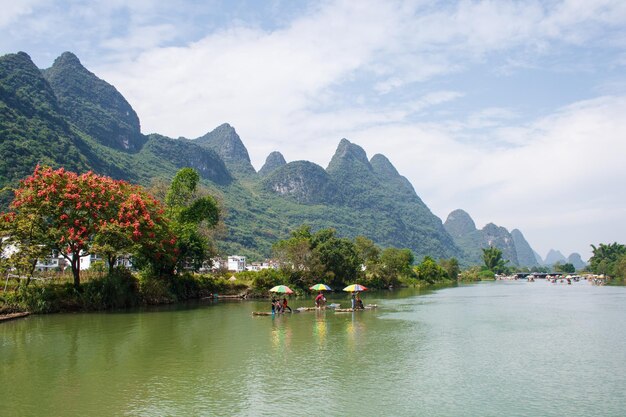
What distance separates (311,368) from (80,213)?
2539cm

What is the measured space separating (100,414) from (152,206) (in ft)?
102

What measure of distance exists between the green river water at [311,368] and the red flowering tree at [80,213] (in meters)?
6.41

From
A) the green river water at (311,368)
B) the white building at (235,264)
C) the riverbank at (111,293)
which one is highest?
the white building at (235,264)

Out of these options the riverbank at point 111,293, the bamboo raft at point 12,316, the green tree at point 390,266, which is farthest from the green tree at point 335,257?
the bamboo raft at point 12,316

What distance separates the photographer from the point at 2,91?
119 metres

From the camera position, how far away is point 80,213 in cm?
3528

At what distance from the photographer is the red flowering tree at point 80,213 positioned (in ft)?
110

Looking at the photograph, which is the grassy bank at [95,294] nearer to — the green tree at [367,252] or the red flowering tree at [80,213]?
the red flowering tree at [80,213]

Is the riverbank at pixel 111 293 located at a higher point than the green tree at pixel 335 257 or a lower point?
lower

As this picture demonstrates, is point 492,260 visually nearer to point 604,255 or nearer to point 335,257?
point 604,255

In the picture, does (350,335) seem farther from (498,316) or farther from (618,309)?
(618,309)

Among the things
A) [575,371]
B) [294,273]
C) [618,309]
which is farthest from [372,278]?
[575,371]

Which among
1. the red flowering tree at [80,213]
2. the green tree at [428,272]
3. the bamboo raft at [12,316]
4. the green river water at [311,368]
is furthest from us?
the green tree at [428,272]

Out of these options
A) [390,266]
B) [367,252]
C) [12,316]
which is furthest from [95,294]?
[390,266]
